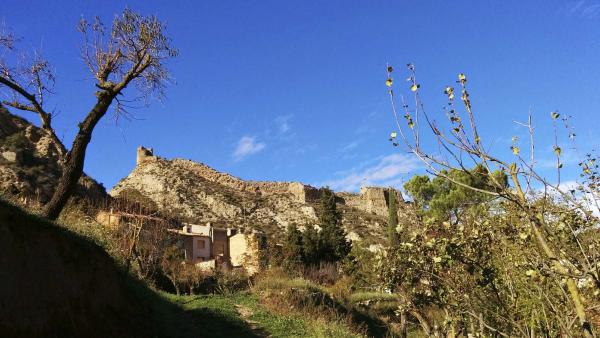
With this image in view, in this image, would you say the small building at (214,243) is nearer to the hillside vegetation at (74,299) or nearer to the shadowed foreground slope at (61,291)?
the hillside vegetation at (74,299)

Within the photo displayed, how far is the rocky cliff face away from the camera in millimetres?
27547

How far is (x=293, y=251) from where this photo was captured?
3125 centimetres

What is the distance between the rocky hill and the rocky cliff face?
13.1m

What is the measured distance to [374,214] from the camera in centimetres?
6688

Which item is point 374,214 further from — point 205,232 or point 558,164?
point 558,164

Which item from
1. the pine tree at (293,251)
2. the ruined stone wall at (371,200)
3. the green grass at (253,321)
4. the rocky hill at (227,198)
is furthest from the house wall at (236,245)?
the ruined stone wall at (371,200)

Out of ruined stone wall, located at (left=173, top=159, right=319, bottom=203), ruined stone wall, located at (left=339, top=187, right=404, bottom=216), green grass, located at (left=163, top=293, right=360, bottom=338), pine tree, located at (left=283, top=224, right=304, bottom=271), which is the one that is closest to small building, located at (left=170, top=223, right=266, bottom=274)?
pine tree, located at (left=283, top=224, right=304, bottom=271)

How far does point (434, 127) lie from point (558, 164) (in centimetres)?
86

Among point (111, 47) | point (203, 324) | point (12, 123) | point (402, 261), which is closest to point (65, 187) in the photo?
point (111, 47)

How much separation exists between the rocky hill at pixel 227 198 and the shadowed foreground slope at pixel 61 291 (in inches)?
1425

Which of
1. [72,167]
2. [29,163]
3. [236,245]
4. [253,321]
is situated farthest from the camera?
[236,245]

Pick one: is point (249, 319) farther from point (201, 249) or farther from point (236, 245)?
point (236, 245)

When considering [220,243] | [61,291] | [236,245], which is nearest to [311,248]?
[236,245]

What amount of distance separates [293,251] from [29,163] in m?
17.4
